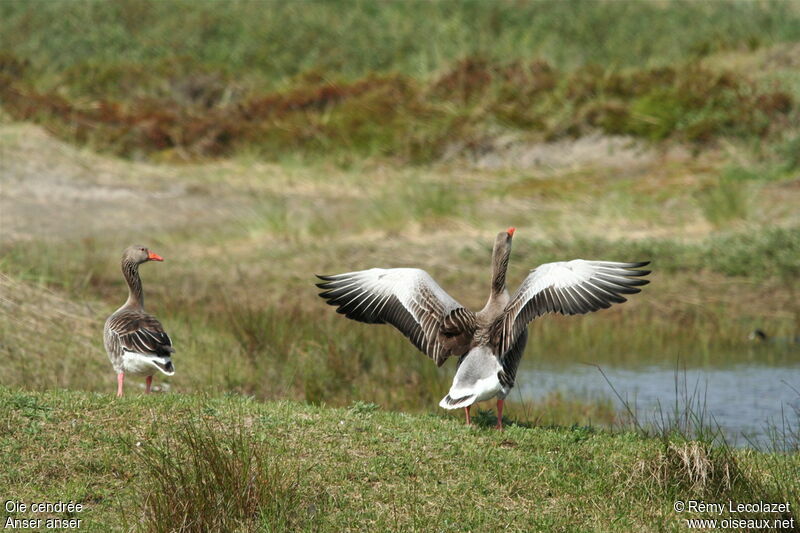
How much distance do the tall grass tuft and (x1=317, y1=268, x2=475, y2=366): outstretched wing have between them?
2295mm

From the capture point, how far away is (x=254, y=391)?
42.1 feet

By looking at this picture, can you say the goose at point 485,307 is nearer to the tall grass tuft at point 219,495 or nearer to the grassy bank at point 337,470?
the grassy bank at point 337,470

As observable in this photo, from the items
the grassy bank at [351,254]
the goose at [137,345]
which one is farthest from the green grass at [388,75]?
the goose at [137,345]

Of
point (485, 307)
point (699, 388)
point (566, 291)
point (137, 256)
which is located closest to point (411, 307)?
point (485, 307)

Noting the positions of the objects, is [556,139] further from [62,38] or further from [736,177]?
[62,38]

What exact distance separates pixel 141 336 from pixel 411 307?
7.57ft

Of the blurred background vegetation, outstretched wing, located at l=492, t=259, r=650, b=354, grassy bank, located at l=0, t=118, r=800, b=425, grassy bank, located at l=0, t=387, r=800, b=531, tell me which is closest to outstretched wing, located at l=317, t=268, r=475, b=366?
outstretched wing, located at l=492, t=259, r=650, b=354

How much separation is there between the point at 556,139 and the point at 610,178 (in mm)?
3559

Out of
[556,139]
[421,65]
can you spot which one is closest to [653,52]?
[421,65]

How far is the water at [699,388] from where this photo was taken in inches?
484

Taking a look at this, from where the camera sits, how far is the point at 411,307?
32.4ft

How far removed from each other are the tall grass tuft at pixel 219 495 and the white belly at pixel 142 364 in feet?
6.87

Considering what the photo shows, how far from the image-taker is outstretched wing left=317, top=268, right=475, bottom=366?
9.63m

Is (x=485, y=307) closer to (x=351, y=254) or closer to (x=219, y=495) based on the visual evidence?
(x=219, y=495)
